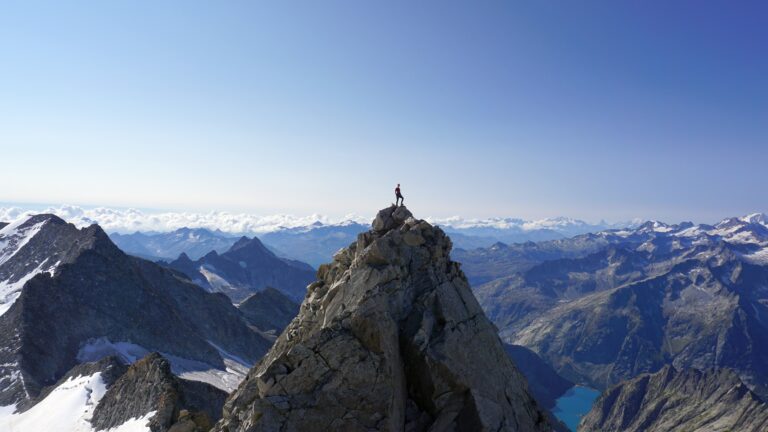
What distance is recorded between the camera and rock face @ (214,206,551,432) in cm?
2494

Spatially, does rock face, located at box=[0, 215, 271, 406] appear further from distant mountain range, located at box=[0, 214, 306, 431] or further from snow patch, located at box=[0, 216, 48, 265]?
snow patch, located at box=[0, 216, 48, 265]

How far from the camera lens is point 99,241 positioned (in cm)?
15900

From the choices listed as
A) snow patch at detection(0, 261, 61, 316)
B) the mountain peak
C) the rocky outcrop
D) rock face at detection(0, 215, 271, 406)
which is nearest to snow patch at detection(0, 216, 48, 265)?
rock face at detection(0, 215, 271, 406)

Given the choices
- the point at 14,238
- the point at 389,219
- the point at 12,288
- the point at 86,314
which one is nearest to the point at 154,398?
the point at 389,219

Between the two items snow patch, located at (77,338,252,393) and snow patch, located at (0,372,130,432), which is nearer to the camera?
snow patch, located at (0,372,130,432)

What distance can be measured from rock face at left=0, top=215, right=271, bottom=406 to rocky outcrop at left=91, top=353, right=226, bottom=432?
3809 centimetres

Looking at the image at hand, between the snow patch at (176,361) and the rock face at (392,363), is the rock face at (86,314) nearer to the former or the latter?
the snow patch at (176,361)

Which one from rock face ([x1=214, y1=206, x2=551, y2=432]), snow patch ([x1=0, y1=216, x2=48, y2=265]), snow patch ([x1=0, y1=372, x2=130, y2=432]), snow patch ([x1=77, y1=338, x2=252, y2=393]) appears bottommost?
snow patch ([x1=77, y1=338, x2=252, y2=393])

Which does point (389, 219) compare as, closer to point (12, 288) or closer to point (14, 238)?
point (12, 288)

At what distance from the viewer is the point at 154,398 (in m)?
57.0

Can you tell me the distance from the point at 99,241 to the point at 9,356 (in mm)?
59243

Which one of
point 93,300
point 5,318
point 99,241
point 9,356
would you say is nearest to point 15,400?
point 9,356

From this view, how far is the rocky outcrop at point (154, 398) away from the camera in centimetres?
5088

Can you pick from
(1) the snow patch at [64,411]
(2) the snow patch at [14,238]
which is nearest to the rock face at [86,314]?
(2) the snow patch at [14,238]
